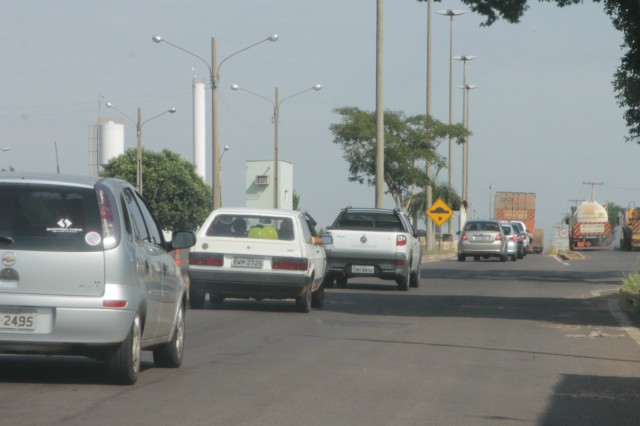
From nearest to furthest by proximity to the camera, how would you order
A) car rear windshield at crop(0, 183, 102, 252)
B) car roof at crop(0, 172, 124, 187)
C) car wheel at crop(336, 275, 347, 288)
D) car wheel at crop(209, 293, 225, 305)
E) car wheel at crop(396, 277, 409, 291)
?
car rear windshield at crop(0, 183, 102, 252)
car roof at crop(0, 172, 124, 187)
car wheel at crop(209, 293, 225, 305)
car wheel at crop(396, 277, 409, 291)
car wheel at crop(336, 275, 347, 288)

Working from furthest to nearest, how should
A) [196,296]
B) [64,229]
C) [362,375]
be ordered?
[196,296], [362,375], [64,229]

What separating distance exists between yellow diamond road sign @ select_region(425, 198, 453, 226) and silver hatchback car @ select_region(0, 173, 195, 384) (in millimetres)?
45618

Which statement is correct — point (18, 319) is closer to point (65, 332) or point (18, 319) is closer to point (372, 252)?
point (65, 332)

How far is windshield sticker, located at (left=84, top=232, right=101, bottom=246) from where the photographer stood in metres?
9.32

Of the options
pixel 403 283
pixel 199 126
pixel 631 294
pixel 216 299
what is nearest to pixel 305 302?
pixel 216 299

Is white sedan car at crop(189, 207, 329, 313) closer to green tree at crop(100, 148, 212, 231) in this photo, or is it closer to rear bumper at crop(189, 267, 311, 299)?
rear bumper at crop(189, 267, 311, 299)

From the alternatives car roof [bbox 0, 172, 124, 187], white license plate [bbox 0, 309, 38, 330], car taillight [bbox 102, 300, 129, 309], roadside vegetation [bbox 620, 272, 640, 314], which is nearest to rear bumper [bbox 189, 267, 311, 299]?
roadside vegetation [bbox 620, 272, 640, 314]

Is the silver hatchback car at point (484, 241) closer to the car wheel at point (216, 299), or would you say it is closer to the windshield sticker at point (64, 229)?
the car wheel at point (216, 299)

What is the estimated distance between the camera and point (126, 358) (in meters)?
9.59

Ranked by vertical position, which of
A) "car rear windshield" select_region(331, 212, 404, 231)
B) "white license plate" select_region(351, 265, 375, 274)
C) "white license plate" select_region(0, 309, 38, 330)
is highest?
"car rear windshield" select_region(331, 212, 404, 231)

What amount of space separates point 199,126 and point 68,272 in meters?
99.9

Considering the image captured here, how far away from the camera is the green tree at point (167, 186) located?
98562 millimetres

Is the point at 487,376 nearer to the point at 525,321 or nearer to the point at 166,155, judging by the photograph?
the point at 525,321

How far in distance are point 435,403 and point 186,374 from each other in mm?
2553
